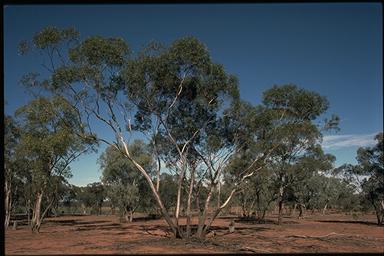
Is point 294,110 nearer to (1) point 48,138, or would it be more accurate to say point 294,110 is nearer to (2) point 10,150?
(1) point 48,138

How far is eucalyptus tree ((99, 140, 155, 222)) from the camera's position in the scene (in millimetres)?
45034

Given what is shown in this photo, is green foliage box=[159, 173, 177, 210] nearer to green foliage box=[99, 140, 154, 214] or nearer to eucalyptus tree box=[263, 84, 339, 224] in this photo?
green foliage box=[99, 140, 154, 214]

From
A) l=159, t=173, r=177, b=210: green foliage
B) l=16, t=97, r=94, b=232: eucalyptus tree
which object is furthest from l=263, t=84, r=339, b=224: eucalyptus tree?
l=159, t=173, r=177, b=210: green foliage

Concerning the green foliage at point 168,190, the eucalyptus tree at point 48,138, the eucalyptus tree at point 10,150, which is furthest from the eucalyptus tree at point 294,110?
the green foliage at point 168,190

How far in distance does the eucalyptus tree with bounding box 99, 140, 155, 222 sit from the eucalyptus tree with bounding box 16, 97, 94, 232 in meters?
15.5

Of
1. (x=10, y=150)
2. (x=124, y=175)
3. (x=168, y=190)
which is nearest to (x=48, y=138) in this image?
(x=10, y=150)

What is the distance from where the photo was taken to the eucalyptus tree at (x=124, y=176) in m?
45.0

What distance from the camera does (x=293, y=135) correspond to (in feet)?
88.3

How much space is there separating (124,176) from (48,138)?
2400 cm

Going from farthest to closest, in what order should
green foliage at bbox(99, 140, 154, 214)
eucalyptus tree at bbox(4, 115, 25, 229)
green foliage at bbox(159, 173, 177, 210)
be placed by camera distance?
green foliage at bbox(159, 173, 177, 210)
green foliage at bbox(99, 140, 154, 214)
eucalyptus tree at bbox(4, 115, 25, 229)

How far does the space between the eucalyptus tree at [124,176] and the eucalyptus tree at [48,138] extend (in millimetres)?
15497

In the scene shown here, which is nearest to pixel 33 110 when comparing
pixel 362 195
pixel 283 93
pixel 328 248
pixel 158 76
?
pixel 158 76

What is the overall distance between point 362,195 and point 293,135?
78.5 ft

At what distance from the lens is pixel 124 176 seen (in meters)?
47.0
